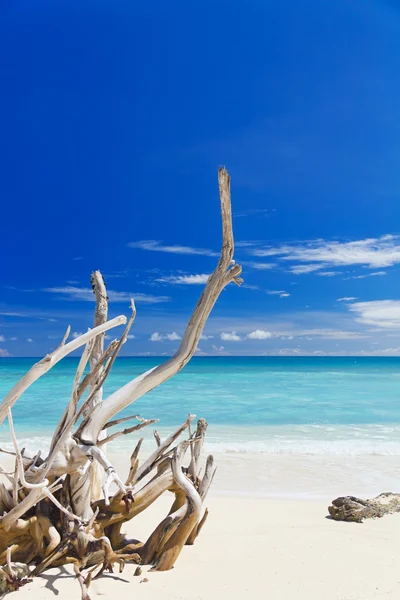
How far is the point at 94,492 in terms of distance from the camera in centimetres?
366

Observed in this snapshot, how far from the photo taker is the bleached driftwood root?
304 centimetres

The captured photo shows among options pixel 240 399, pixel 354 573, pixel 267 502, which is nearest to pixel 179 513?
pixel 354 573

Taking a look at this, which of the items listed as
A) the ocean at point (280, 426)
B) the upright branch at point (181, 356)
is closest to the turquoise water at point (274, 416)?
the ocean at point (280, 426)

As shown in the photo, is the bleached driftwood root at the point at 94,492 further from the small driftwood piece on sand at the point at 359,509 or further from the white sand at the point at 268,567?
the small driftwood piece on sand at the point at 359,509

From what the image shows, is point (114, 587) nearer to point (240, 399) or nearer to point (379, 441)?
point (379, 441)

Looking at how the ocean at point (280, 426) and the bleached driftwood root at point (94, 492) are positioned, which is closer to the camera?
the bleached driftwood root at point (94, 492)

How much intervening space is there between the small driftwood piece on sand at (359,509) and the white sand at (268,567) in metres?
0.11

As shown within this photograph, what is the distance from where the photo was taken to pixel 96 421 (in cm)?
337

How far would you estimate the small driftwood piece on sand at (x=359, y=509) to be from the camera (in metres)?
5.07

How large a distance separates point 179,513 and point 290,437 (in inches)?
355

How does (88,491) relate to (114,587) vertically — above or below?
above

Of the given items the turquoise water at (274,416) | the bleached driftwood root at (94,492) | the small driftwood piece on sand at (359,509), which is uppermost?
the bleached driftwood root at (94,492)

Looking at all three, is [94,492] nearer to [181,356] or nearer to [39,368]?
[181,356]

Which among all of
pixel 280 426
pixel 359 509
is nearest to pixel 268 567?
pixel 359 509
